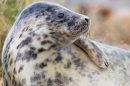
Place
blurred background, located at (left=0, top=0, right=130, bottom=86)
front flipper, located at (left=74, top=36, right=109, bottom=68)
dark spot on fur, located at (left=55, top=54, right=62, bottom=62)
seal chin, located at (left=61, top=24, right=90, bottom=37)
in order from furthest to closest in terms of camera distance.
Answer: blurred background, located at (left=0, top=0, right=130, bottom=86)
front flipper, located at (left=74, top=36, right=109, bottom=68)
dark spot on fur, located at (left=55, top=54, right=62, bottom=62)
seal chin, located at (left=61, top=24, right=90, bottom=37)

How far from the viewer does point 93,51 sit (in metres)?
2.87

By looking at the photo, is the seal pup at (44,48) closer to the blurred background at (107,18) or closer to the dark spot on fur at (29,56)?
the dark spot on fur at (29,56)

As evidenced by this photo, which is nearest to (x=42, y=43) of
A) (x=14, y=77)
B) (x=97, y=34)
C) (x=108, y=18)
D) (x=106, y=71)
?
(x=14, y=77)

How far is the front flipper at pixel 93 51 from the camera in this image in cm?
287

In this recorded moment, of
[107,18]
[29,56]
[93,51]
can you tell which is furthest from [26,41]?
[107,18]

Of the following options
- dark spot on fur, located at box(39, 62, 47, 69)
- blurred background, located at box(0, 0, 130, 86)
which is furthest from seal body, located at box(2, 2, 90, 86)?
blurred background, located at box(0, 0, 130, 86)

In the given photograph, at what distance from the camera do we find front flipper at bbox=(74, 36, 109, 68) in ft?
9.41

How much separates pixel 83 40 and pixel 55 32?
9.8 inches

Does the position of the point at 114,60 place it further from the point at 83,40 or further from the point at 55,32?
the point at 55,32

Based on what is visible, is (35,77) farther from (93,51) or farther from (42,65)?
(93,51)

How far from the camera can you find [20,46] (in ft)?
8.87

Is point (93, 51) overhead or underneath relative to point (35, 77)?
underneath

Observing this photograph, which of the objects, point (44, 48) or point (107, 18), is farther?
point (107, 18)

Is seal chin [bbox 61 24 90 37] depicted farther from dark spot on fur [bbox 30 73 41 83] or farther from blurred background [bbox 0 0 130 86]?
blurred background [bbox 0 0 130 86]
